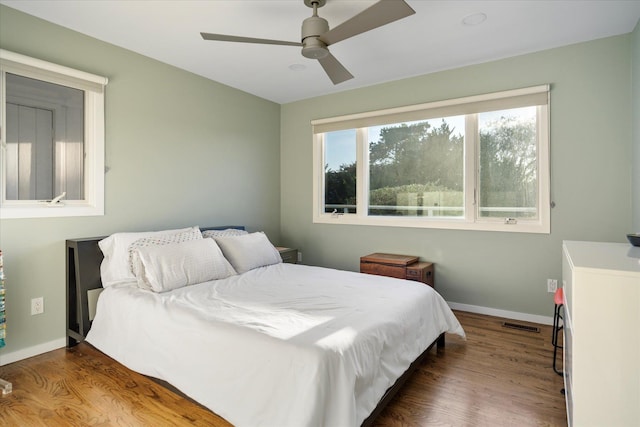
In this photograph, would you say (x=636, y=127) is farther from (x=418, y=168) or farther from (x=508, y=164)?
(x=418, y=168)

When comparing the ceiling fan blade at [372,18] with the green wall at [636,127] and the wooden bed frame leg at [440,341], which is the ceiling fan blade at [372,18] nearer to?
the green wall at [636,127]

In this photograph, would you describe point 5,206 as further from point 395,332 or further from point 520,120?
point 520,120

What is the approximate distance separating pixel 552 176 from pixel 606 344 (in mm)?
2411

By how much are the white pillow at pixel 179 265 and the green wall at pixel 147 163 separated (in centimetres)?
75

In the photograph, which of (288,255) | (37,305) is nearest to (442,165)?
(288,255)

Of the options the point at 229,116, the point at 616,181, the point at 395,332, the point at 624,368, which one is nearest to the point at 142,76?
the point at 229,116

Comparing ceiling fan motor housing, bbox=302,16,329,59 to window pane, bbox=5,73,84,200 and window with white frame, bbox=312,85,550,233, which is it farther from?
window pane, bbox=5,73,84,200

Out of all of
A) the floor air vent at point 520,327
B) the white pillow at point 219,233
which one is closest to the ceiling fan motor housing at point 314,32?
the white pillow at point 219,233

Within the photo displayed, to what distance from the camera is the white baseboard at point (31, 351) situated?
8.20 feet

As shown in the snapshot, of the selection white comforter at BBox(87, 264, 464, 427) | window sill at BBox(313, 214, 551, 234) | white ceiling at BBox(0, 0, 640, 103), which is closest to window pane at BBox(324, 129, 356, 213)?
window sill at BBox(313, 214, 551, 234)

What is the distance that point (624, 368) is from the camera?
1.23m

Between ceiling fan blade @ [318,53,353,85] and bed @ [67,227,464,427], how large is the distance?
166 cm

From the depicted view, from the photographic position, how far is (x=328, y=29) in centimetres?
233

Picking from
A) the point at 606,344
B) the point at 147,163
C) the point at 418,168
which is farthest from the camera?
the point at 418,168
